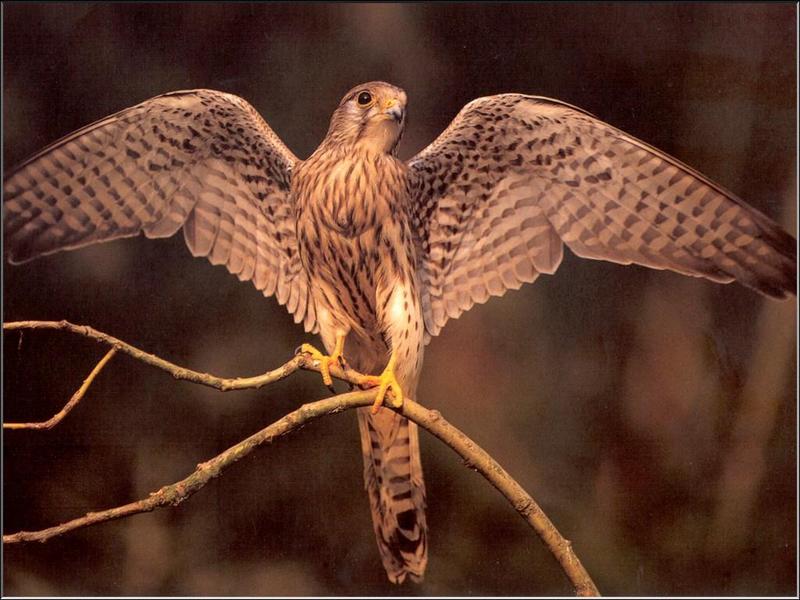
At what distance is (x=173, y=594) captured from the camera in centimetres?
241

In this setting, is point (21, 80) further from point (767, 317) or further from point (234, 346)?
point (767, 317)

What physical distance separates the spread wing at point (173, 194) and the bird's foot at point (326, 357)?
13 centimetres

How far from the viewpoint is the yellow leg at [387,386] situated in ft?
6.91

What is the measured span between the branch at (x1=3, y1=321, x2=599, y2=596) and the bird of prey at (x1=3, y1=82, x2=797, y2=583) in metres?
0.21

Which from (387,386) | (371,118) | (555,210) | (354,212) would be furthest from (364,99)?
(387,386)

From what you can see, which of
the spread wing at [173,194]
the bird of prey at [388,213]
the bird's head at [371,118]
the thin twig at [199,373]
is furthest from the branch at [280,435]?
the bird's head at [371,118]

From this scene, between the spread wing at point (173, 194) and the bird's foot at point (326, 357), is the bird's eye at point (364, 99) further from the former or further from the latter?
the bird's foot at point (326, 357)

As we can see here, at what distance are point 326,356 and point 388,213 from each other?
1.30 ft

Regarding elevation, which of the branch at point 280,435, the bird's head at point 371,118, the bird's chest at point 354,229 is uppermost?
the bird's head at point 371,118

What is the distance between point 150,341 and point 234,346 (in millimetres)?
223

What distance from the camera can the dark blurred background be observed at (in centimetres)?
236

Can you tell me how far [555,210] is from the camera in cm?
234

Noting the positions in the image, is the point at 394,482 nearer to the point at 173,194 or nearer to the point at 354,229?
the point at 354,229

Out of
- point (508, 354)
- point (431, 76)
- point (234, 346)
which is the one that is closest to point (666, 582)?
point (508, 354)
